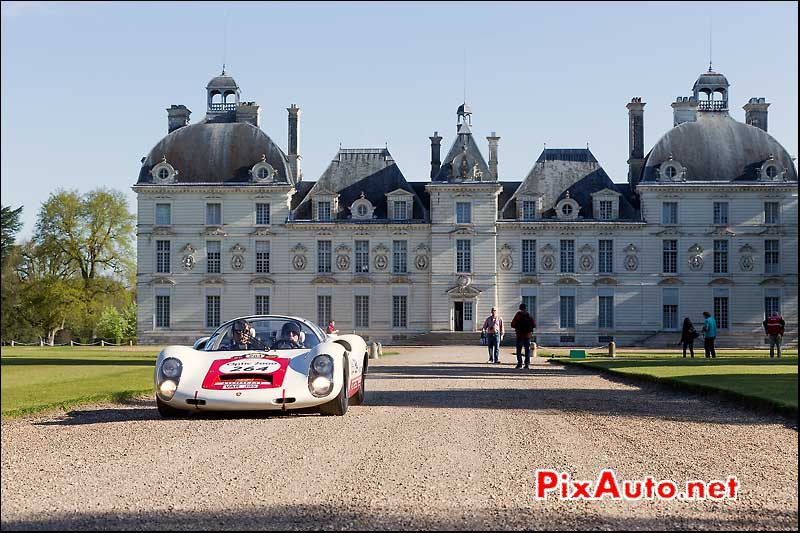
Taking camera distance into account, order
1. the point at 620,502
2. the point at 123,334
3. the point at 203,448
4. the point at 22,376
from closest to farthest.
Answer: the point at 620,502
the point at 203,448
the point at 22,376
the point at 123,334

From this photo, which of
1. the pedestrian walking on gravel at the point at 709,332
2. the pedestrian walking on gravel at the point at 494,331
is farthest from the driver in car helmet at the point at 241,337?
the pedestrian walking on gravel at the point at 709,332

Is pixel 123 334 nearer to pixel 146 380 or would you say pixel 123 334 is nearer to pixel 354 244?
pixel 354 244

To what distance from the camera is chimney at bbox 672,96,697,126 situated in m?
72.9

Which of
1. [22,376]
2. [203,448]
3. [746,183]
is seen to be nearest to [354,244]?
[746,183]

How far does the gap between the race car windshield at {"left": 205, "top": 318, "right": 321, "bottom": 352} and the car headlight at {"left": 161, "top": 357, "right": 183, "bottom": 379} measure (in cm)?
84

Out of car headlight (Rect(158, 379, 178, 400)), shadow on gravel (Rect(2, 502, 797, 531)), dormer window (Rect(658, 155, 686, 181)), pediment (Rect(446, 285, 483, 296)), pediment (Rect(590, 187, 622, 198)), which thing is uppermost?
dormer window (Rect(658, 155, 686, 181))

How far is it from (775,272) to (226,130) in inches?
1403

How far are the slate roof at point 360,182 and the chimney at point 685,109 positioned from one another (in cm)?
1761

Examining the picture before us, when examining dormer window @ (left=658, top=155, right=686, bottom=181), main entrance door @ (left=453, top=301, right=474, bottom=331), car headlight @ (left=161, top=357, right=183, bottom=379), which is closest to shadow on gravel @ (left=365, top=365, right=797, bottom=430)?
car headlight @ (left=161, top=357, right=183, bottom=379)

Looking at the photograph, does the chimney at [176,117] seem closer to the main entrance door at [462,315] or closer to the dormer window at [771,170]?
the main entrance door at [462,315]

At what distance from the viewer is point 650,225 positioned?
2768 inches

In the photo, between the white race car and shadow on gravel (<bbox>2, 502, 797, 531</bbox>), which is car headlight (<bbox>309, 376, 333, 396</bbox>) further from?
shadow on gravel (<bbox>2, 502, 797, 531</bbox>)

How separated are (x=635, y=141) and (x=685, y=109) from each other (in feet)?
12.3

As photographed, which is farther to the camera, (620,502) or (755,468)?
(755,468)
